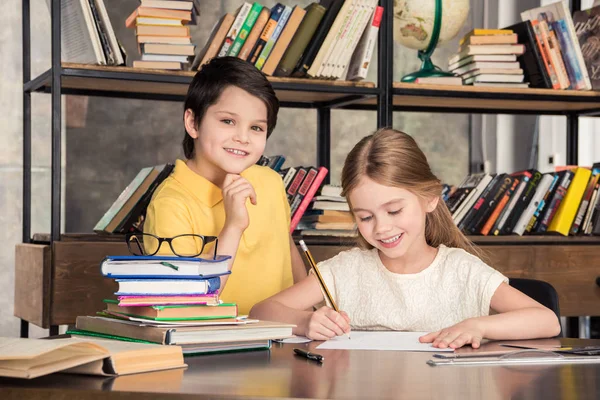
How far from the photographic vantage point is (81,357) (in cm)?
106

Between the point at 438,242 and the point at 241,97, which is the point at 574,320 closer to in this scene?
the point at 438,242

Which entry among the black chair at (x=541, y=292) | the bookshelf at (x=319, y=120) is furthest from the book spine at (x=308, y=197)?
the black chair at (x=541, y=292)

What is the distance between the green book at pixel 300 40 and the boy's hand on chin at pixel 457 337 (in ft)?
5.24

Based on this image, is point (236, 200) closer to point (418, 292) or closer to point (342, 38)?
point (418, 292)

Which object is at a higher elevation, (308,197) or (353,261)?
(308,197)

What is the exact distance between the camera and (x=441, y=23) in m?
3.25

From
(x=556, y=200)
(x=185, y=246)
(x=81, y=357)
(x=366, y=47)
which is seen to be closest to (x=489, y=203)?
(x=556, y=200)

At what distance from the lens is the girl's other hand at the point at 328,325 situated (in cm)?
151

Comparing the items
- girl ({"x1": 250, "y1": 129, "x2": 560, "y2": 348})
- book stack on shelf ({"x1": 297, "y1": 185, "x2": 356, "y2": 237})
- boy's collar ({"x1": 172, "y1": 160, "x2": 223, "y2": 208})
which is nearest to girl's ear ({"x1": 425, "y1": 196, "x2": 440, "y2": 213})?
girl ({"x1": 250, "y1": 129, "x2": 560, "y2": 348})

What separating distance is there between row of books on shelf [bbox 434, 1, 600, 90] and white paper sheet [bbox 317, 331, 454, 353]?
1.73m

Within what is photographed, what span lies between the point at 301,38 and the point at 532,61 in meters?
0.92

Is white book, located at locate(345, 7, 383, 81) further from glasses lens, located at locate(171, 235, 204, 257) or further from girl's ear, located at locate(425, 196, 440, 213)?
glasses lens, located at locate(171, 235, 204, 257)

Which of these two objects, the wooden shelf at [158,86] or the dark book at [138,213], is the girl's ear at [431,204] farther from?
the dark book at [138,213]

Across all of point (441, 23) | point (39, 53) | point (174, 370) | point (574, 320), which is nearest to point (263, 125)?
point (174, 370)
